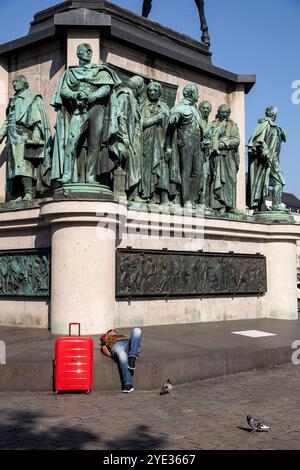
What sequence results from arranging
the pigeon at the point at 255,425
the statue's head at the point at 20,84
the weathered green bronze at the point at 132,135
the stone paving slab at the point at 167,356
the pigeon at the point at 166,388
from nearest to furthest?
1. the pigeon at the point at 255,425
2. the pigeon at the point at 166,388
3. the stone paving slab at the point at 167,356
4. the weathered green bronze at the point at 132,135
5. the statue's head at the point at 20,84

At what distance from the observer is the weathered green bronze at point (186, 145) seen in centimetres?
1636

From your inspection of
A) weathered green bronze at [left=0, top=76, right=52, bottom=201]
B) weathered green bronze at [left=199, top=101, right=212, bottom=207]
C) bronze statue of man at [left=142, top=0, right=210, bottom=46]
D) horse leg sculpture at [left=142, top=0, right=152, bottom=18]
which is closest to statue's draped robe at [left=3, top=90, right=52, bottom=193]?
weathered green bronze at [left=0, top=76, right=52, bottom=201]

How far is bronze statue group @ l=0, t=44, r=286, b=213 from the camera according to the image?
13641 millimetres

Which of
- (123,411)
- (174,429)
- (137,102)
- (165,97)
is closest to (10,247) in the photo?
(137,102)

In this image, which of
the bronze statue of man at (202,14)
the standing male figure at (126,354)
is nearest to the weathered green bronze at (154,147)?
the bronze statue of man at (202,14)

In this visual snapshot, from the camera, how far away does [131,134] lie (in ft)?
50.8

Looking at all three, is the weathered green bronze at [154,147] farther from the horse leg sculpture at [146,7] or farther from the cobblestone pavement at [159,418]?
the cobblestone pavement at [159,418]

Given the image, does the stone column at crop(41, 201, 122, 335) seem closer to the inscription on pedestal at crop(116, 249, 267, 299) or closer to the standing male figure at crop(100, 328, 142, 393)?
the inscription on pedestal at crop(116, 249, 267, 299)

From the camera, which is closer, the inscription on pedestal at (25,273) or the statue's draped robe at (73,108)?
the statue's draped robe at (73,108)

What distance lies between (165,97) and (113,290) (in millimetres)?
6810

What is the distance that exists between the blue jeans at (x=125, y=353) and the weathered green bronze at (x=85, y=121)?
4.73 meters

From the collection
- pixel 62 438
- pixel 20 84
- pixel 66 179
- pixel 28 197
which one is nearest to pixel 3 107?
pixel 20 84

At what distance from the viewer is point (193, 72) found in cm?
1833

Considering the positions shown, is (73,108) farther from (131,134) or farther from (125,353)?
(125,353)
